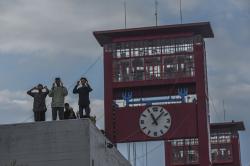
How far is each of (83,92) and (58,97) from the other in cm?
74

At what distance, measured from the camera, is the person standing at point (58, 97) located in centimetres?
2330

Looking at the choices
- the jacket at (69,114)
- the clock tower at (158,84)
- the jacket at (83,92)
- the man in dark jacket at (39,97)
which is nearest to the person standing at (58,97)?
the man in dark jacket at (39,97)

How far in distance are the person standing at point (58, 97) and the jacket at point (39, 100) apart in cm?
22

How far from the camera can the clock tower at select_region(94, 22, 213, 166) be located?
46.2 metres

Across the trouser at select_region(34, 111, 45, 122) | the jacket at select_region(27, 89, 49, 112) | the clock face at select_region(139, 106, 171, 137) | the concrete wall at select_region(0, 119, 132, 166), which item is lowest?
the concrete wall at select_region(0, 119, 132, 166)

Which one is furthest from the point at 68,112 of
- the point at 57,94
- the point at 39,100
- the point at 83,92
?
the point at 39,100

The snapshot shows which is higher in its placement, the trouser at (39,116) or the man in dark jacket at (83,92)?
the man in dark jacket at (83,92)

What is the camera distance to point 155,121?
46688mm

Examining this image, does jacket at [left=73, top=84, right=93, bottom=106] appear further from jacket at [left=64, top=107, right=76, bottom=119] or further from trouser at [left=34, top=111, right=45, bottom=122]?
trouser at [left=34, top=111, right=45, bottom=122]

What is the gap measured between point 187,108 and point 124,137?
375 cm

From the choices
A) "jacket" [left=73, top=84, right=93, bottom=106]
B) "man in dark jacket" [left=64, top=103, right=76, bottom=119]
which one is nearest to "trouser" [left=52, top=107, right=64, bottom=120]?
"man in dark jacket" [left=64, top=103, right=76, bottom=119]

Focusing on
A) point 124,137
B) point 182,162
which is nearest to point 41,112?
point 124,137

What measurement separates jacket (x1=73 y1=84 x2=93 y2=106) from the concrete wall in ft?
3.03

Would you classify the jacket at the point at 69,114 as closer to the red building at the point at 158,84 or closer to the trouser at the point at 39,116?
the trouser at the point at 39,116
